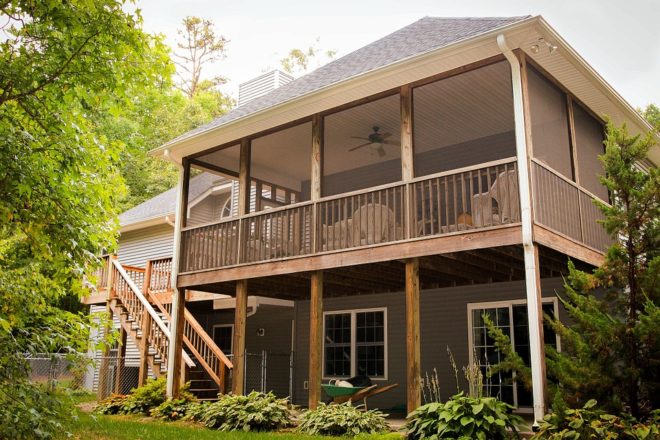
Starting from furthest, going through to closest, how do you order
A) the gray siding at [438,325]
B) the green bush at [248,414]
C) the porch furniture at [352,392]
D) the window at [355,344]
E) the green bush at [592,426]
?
1. the window at [355,344]
2. the gray siding at [438,325]
3. the porch furniture at [352,392]
4. the green bush at [248,414]
5. the green bush at [592,426]

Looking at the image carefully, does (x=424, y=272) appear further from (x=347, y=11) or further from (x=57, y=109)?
(x=347, y=11)

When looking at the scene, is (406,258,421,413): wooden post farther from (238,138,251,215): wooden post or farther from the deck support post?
the deck support post

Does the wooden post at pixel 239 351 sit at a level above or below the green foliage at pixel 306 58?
below

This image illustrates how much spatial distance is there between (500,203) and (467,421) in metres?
3.00

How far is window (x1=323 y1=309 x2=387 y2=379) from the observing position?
14.5 meters

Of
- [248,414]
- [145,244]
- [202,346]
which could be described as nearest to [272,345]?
[202,346]

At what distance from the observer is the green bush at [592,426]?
22.2 feet

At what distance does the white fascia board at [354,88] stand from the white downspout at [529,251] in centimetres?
47

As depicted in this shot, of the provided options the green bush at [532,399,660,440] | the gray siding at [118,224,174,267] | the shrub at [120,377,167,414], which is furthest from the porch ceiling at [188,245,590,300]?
the gray siding at [118,224,174,267]

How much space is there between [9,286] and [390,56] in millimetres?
6924

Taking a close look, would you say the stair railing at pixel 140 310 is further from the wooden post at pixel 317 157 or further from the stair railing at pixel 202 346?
the wooden post at pixel 317 157

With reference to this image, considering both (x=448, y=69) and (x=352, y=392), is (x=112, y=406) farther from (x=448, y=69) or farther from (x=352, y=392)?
(x=448, y=69)

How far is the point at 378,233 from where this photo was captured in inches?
404

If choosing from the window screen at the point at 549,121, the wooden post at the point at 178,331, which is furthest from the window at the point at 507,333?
the wooden post at the point at 178,331
